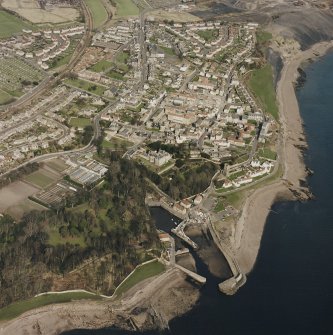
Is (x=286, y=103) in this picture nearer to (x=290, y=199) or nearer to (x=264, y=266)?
(x=290, y=199)

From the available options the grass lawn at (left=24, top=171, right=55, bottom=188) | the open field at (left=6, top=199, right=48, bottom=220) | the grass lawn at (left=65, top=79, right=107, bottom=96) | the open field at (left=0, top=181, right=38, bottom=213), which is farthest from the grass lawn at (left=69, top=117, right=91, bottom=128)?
the open field at (left=6, top=199, right=48, bottom=220)

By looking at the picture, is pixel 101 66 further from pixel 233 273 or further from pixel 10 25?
pixel 233 273

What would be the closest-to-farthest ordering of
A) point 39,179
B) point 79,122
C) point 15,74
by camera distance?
point 39,179
point 79,122
point 15,74

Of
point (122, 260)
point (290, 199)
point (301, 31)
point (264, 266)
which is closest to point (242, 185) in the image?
point (290, 199)

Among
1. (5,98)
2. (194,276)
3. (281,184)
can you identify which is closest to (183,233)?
(194,276)

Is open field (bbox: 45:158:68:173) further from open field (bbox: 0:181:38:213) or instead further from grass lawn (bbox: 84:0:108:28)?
grass lawn (bbox: 84:0:108:28)

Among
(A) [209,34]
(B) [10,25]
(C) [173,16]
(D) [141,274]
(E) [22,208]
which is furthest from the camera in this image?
(C) [173,16]

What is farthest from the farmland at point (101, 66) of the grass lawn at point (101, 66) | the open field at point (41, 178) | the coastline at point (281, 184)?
the open field at point (41, 178)
